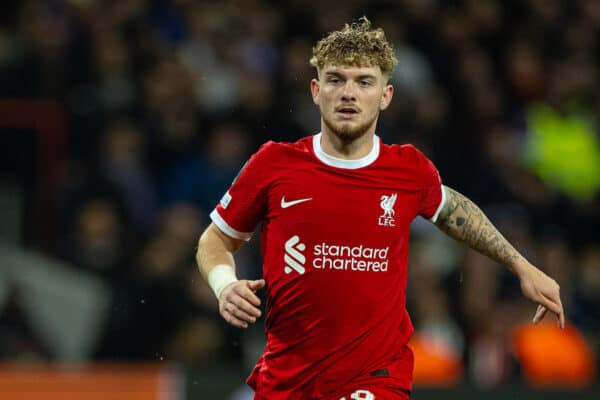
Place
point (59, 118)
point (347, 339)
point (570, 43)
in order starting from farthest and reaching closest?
point (570, 43)
point (59, 118)
point (347, 339)

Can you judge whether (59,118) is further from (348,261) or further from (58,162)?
(348,261)

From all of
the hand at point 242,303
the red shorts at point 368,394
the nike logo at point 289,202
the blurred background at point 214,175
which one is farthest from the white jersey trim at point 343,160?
the blurred background at point 214,175

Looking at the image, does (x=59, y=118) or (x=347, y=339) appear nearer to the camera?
(x=347, y=339)

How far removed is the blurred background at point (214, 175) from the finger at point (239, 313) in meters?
3.52

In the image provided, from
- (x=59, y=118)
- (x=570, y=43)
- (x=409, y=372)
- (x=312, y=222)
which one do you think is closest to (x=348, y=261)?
(x=312, y=222)

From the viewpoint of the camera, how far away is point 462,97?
36.1 feet

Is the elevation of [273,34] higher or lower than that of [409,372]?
higher

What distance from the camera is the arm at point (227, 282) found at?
4742 millimetres

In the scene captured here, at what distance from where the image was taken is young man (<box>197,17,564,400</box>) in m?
5.10

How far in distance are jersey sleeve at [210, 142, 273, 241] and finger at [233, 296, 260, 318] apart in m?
0.59

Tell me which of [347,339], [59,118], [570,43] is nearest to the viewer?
[347,339]

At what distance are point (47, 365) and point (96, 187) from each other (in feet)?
4.86

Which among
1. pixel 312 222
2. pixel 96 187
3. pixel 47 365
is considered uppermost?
pixel 312 222

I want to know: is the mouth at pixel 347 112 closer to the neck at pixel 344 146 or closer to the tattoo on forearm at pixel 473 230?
the neck at pixel 344 146
